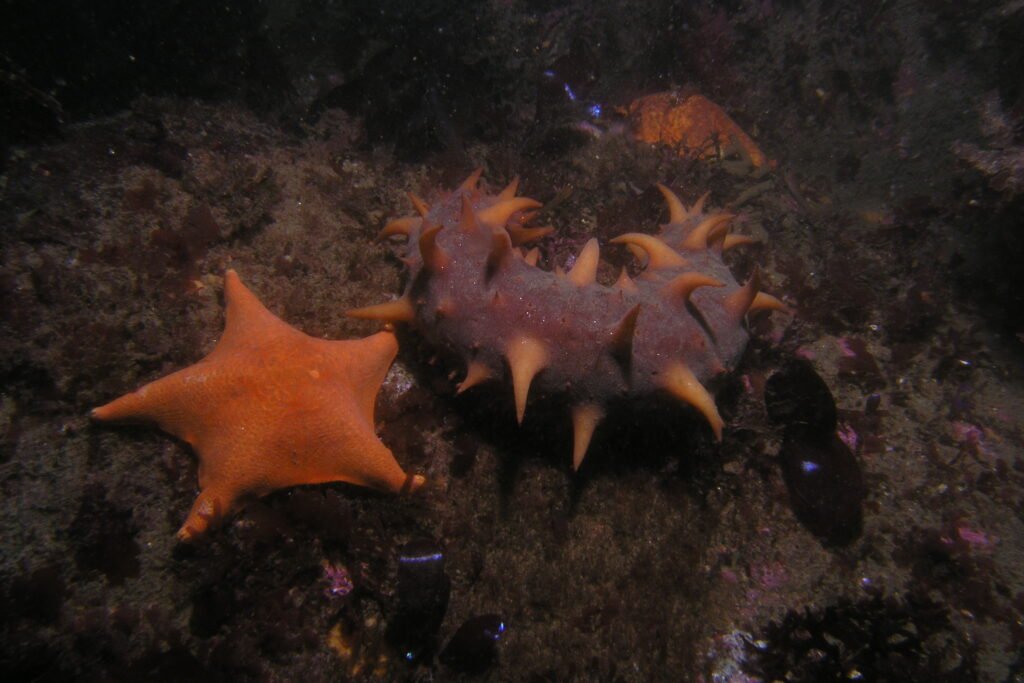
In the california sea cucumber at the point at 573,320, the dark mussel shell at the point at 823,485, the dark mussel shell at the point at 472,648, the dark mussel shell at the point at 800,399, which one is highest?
the california sea cucumber at the point at 573,320

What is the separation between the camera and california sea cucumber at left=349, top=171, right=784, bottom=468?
2.65 m

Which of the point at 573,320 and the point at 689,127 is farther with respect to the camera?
the point at 689,127

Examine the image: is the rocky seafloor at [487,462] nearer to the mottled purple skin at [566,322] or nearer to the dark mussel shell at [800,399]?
the dark mussel shell at [800,399]

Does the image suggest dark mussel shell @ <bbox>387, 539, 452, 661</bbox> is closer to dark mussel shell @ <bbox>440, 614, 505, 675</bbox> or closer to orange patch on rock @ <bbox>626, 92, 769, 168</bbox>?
dark mussel shell @ <bbox>440, 614, 505, 675</bbox>

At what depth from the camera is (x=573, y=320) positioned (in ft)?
8.81

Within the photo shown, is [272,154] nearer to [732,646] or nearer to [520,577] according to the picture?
[520,577]

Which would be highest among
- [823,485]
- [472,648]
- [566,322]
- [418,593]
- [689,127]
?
[689,127]

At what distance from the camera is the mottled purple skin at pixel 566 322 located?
2.67 meters

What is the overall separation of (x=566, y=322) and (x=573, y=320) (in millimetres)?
42

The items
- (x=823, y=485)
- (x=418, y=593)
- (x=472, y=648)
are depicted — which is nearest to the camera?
(x=418, y=593)

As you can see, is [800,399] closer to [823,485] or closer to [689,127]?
[823,485]

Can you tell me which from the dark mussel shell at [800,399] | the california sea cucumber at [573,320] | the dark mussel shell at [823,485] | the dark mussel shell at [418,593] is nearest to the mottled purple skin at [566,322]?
the california sea cucumber at [573,320]

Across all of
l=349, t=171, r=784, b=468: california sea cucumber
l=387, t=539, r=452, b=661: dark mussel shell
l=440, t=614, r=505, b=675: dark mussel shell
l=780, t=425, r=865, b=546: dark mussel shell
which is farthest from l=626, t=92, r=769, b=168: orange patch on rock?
l=440, t=614, r=505, b=675: dark mussel shell

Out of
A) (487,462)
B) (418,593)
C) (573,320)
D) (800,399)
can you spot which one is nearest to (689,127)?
(800,399)
